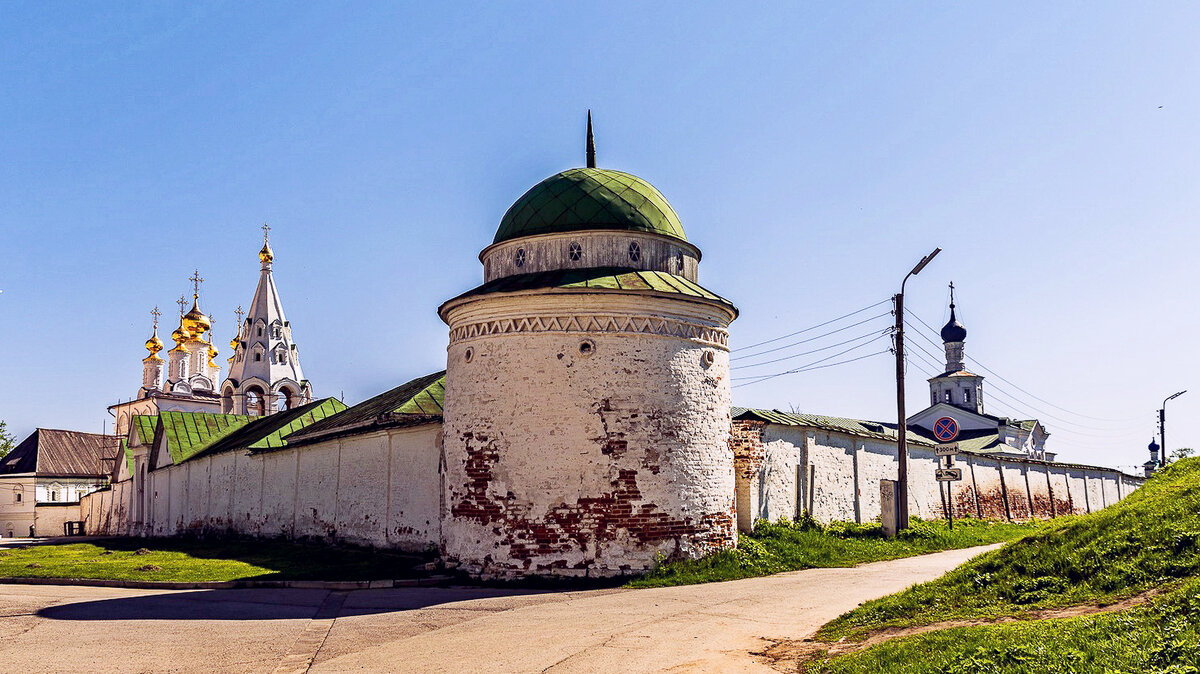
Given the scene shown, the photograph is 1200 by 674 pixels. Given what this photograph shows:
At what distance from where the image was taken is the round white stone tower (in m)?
14.2

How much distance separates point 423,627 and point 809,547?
8.75 meters

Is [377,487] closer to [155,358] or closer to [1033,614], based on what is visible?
[1033,614]

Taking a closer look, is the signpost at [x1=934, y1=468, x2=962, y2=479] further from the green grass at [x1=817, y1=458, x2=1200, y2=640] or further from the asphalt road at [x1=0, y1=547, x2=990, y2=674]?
the green grass at [x1=817, y1=458, x2=1200, y2=640]

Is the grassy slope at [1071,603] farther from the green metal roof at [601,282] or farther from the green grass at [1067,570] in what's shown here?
the green metal roof at [601,282]

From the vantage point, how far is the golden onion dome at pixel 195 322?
5772 cm

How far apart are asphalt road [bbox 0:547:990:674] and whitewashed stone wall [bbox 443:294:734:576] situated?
3.40 ft

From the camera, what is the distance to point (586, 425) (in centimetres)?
1433

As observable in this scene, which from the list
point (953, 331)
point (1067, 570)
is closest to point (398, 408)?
point (1067, 570)

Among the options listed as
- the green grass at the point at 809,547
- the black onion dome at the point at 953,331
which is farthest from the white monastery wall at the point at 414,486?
the black onion dome at the point at 953,331

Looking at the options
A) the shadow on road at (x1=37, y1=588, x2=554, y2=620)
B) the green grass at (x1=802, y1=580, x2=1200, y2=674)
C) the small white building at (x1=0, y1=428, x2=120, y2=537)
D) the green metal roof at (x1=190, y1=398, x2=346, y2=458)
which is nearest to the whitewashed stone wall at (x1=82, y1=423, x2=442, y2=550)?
the green metal roof at (x1=190, y1=398, x2=346, y2=458)

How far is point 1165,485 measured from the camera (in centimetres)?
1174

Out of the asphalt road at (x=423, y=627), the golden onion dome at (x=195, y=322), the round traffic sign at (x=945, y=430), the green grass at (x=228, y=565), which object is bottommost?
the green grass at (x=228, y=565)

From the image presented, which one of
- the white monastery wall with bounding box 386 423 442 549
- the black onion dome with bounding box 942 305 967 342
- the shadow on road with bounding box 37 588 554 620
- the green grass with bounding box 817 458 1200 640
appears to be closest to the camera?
the green grass with bounding box 817 458 1200 640

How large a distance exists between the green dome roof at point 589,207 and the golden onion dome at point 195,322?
46.6 m
